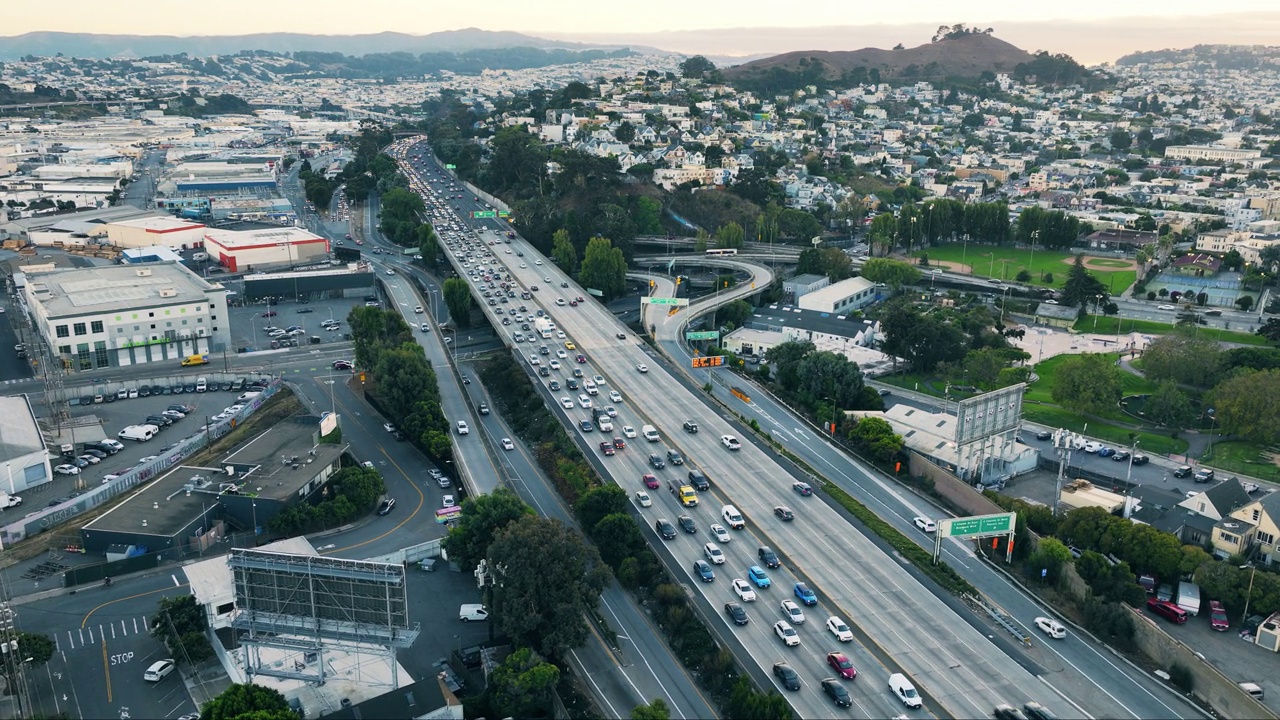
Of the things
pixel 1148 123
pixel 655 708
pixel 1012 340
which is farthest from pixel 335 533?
pixel 1148 123

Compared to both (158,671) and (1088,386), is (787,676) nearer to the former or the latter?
(158,671)

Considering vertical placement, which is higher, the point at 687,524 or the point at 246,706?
the point at 246,706

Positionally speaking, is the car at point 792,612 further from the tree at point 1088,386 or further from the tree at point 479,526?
the tree at point 1088,386

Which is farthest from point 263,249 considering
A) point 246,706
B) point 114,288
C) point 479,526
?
point 246,706

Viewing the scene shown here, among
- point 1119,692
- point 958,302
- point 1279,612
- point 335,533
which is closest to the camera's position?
point 1119,692

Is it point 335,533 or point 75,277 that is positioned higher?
point 75,277

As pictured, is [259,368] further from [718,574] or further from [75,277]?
[718,574]

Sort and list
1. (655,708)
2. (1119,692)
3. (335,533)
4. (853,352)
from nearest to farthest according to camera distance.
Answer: (655,708), (1119,692), (335,533), (853,352)
